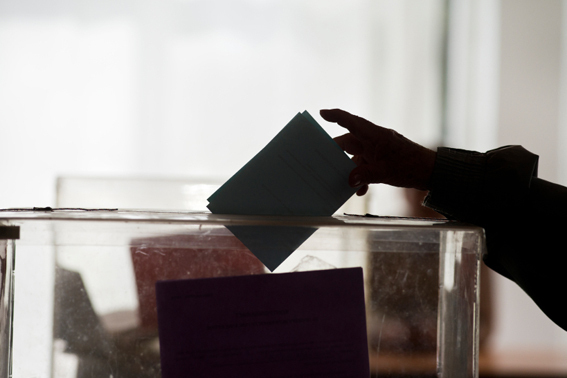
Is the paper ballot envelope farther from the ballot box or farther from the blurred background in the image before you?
the blurred background

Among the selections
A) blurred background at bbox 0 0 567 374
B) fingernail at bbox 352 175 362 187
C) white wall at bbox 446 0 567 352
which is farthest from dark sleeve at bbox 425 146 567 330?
white wall at bbox 446 0 567 352

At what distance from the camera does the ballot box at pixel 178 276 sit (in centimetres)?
37

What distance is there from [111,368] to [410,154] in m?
0.39

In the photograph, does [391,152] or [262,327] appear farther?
[391,152]

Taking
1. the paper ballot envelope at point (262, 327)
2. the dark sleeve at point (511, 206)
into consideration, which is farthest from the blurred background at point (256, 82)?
the paper ballot envelope at point (262, 327)

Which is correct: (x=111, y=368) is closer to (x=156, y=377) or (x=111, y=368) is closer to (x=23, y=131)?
(x=156, y=377)

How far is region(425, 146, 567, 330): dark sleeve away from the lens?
A: 0.45 meters

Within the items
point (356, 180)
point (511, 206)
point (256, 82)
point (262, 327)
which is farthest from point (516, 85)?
point (262, 327)

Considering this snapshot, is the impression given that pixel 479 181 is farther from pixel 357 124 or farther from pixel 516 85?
pixel 516 85

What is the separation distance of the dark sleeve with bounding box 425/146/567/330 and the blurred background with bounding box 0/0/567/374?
3.88 ft

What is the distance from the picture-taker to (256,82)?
1915mm

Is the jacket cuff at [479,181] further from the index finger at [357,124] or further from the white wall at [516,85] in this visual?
the white wall at [516,85]

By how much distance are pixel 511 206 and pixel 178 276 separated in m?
0.37

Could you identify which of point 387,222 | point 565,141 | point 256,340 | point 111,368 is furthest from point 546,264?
point 565,141
